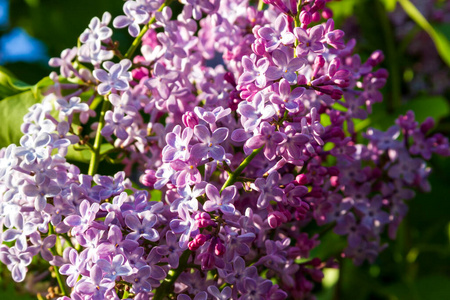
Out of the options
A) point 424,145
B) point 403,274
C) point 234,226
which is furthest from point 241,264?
point 403,274

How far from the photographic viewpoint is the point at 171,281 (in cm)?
44

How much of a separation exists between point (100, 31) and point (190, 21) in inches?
3.3

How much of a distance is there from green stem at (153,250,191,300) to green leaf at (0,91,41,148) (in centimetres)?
24

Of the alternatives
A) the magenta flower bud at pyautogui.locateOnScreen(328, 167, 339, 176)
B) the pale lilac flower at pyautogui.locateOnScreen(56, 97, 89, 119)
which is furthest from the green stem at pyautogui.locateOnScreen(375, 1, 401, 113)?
the pale lilac flower at pyautogui.locateOnScreen(56, 97, 89, 119)

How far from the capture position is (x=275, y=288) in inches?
17.4

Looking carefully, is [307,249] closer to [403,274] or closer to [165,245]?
[165,245]

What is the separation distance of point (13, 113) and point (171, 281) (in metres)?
0.27

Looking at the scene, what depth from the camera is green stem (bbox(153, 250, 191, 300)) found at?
0.44 metres

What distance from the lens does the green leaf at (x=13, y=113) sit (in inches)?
23.0

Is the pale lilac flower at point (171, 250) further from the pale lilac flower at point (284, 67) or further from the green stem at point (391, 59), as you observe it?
the green stem at point (391, 59)

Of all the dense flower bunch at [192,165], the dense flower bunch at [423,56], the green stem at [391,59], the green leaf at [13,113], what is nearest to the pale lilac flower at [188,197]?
the dense flower bunch at [192,165]

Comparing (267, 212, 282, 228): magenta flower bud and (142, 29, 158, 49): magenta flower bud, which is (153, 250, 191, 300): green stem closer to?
(267, 212, 282, 228): magenta flower bud

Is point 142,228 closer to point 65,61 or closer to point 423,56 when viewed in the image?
point 65,61

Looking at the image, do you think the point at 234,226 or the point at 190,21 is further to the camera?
the point at 190,21
